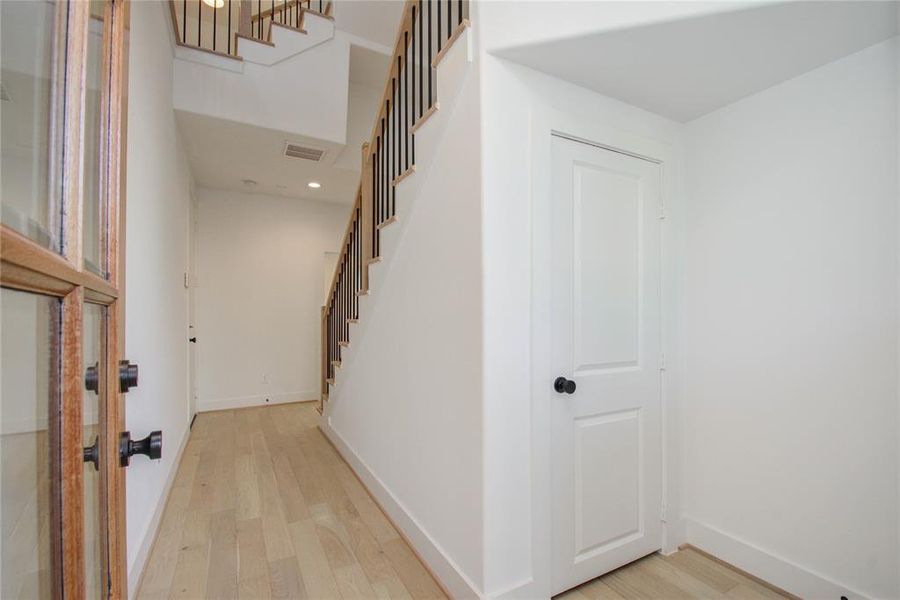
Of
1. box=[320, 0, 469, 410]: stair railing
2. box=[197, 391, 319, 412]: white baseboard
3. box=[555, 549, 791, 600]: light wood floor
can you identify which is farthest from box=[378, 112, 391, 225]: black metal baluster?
box=[197, 391, 319, 412]: white baseboard

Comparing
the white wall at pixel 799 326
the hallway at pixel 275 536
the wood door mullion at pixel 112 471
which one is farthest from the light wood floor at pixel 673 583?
the wood door mullion at pixel 112 471

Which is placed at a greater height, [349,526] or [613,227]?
[613,227]

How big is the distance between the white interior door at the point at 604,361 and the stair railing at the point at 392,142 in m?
0.91

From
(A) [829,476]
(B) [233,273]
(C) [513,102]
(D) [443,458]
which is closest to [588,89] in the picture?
(C) [513,102]

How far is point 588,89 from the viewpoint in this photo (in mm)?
1764

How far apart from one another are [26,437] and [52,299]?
0.17 m

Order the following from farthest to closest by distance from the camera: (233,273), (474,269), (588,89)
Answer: (233,273), (588,89), (474,269)

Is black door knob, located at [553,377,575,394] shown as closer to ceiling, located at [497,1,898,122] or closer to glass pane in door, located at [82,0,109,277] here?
ceiling, located at [497,1,898,122]

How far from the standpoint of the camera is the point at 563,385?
1.67 m

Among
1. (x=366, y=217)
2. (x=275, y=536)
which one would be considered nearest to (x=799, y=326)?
(x=366, y=217)

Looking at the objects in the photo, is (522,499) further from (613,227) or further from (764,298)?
(764,298)

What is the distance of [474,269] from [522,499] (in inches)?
37.7

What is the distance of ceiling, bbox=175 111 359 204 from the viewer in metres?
3.26

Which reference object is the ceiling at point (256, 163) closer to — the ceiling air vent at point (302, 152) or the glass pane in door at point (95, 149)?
the ceiling air vent at point (302, 152)
